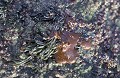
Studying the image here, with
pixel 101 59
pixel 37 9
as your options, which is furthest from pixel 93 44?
pixel 37 9

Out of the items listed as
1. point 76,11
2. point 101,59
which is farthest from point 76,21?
point 101,59

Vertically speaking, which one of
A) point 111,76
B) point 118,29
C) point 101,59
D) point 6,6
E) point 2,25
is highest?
point 6,6

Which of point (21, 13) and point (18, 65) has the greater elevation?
point (21, 13)

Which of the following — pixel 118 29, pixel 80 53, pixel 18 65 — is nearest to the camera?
pixel 18 65

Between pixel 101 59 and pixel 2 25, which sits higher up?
pixel 2 25

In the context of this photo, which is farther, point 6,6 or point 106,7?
point 106,7

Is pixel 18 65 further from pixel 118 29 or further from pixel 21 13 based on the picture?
pixel 118 29

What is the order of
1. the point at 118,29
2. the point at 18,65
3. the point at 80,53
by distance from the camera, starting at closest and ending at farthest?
1. the point at 18,65
2. the point at 80,53
3. the point at 118,29

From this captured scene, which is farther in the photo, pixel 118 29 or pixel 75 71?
pixel 118 29

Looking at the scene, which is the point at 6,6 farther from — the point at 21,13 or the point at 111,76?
the point at 111,76
